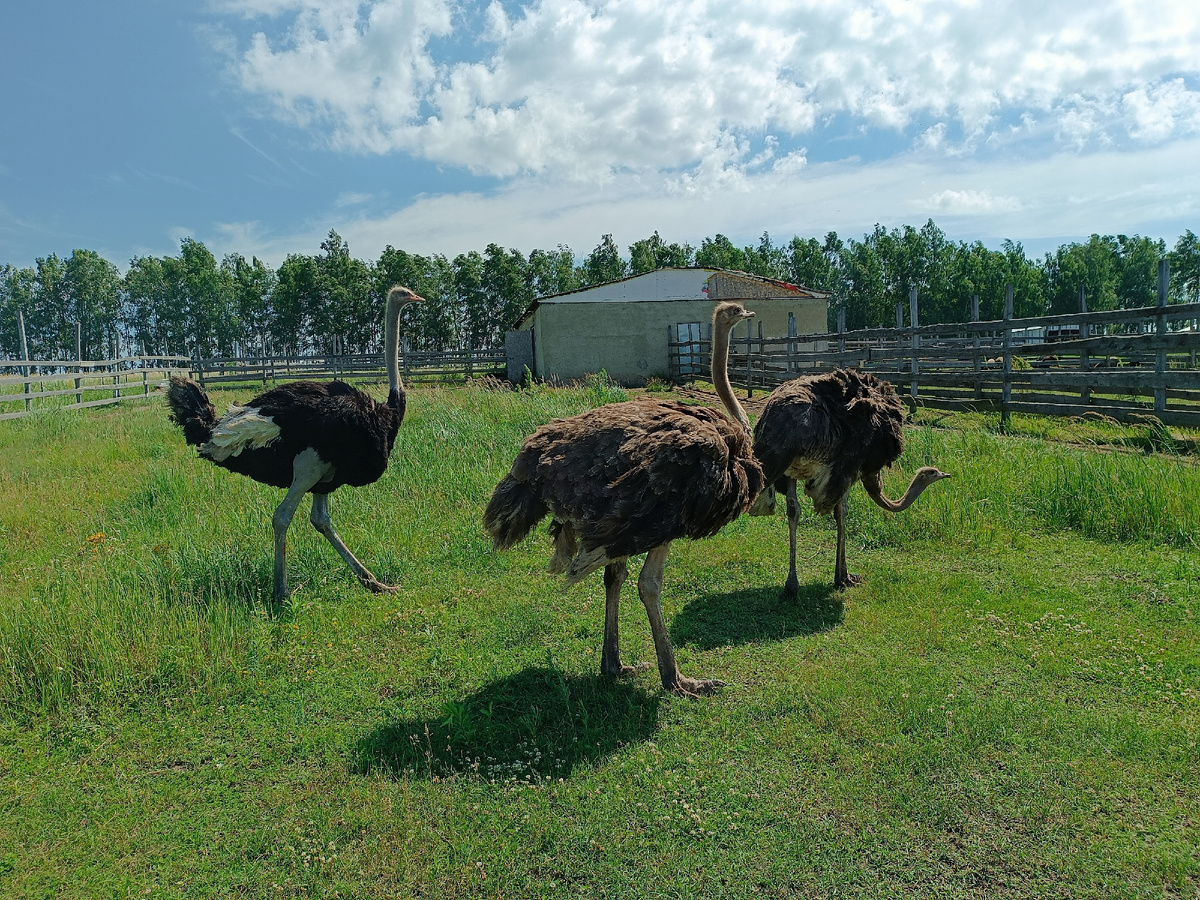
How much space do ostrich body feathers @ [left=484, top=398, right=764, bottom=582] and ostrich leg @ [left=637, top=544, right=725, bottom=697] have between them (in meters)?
0.27

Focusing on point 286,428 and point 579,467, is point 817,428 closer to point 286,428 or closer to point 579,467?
point 579,467

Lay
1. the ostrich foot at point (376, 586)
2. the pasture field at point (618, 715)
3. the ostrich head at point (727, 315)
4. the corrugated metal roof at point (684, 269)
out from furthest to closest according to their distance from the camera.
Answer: the corrugated metal roof at point (684, 269) → the ostrich foot at point (376, 586) → the ostrich head at point (727, 315) → the pasture field at point (618, 715)

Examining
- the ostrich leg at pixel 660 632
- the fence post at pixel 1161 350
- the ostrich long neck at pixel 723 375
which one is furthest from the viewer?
the fence post at pixel 1161 350

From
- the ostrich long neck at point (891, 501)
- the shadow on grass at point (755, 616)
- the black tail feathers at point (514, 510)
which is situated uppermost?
the black tail feathers at point (514, 510)

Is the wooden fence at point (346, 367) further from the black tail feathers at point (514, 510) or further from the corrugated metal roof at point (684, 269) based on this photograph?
the black tail feathers at point (514, 510)

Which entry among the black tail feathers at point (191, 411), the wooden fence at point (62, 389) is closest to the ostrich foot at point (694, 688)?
the black tail feathers at point (191, 411)

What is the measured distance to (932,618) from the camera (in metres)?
4.88

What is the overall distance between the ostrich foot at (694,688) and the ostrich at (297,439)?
2.62 metres

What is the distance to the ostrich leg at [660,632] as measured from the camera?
13.0ft

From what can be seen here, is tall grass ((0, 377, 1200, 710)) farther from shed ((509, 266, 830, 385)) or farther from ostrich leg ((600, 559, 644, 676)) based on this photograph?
shed ((509, 266, 830, 385))

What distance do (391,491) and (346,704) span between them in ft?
14.1

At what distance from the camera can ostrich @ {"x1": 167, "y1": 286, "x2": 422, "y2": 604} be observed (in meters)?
5.50

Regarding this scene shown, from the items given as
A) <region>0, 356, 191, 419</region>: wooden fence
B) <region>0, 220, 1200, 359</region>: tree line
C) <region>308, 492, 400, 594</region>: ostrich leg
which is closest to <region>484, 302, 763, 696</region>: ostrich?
<region>308, 492, 400, 594</region>: ostrich leg

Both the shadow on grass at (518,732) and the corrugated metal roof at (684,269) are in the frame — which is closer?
the shadow on grass at (518,732)
